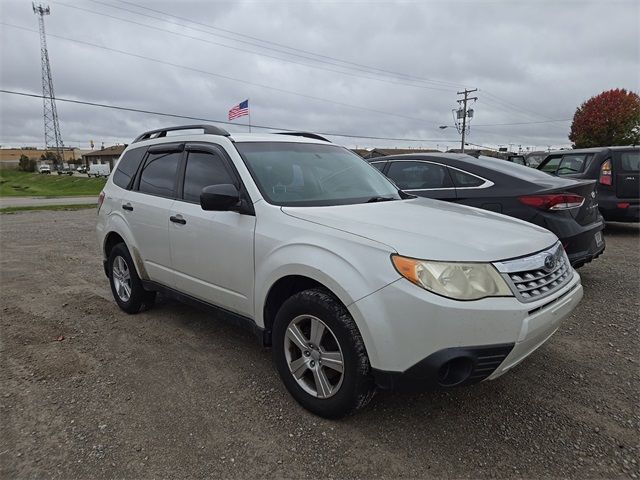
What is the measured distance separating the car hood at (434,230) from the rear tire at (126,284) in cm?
231

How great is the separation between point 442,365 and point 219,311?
1.88 m

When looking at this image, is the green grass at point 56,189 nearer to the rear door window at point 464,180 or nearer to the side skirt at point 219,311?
the side skirt at point 219,311

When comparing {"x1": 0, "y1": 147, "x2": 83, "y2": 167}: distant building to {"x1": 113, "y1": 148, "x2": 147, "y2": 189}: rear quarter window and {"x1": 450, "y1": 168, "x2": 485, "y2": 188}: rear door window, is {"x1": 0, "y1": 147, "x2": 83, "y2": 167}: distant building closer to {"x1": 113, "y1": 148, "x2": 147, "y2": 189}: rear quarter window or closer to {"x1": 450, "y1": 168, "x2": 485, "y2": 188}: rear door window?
{"x1": 113, "y1": 148, "x2": 147, "y2": 189}: rear quarter window

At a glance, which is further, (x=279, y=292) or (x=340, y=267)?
(x=279, y=292)

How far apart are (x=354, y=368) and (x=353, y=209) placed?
109 centimetres

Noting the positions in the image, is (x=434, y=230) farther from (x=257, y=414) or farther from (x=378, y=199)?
(x=257, y=414)

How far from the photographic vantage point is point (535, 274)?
249 centimetres

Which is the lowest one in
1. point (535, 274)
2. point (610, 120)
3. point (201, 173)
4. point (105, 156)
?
point (535, 274)

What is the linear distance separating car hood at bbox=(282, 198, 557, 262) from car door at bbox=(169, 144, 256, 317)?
47cm

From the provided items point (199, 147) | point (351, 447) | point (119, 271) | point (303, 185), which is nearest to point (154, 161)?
point (199, 147)

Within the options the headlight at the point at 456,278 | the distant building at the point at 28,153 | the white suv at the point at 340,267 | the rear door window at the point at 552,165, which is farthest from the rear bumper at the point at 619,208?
the distant building at the point at 28,153

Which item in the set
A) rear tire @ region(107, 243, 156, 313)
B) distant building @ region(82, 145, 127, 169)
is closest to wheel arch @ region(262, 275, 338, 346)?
rear tire @ region(107, 243, 156, 313)

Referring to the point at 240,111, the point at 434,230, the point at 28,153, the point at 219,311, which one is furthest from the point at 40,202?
the point at 28,153

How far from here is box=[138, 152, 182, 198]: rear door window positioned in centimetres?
396
